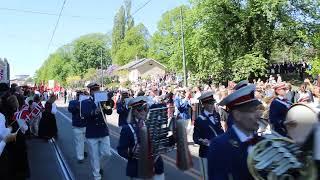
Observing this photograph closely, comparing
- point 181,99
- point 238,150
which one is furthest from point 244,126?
point 181,99

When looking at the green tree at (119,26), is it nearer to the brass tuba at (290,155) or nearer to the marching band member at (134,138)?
the marching band member at (134,138)

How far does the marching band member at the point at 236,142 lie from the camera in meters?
3.37

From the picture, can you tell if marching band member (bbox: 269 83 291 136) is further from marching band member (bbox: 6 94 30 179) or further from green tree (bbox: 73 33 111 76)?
green tree (bbox: 73 33 111 76)

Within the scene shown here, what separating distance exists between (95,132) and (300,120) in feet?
25.8

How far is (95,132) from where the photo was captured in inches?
415

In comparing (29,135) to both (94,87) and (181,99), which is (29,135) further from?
(94,87)

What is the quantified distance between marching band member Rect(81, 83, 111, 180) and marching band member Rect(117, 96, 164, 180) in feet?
13.6

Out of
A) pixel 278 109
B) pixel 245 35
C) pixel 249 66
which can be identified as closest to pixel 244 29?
pixel 245 35

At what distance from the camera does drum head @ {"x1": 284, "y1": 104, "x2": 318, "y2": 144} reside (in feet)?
9.30

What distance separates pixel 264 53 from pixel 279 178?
4099cm

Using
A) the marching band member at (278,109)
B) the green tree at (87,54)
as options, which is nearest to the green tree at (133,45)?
the green tree at (87,54)

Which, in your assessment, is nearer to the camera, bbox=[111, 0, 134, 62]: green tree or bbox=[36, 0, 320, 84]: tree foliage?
bbox=[36, 0, 320, 84]: tree foliage

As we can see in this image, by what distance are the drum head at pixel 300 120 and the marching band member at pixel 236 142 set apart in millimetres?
340

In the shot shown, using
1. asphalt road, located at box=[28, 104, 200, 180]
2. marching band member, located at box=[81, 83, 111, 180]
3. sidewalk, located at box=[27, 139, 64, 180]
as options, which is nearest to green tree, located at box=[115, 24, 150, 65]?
sidewalk, located at box=[27, 139, 64, 180]
